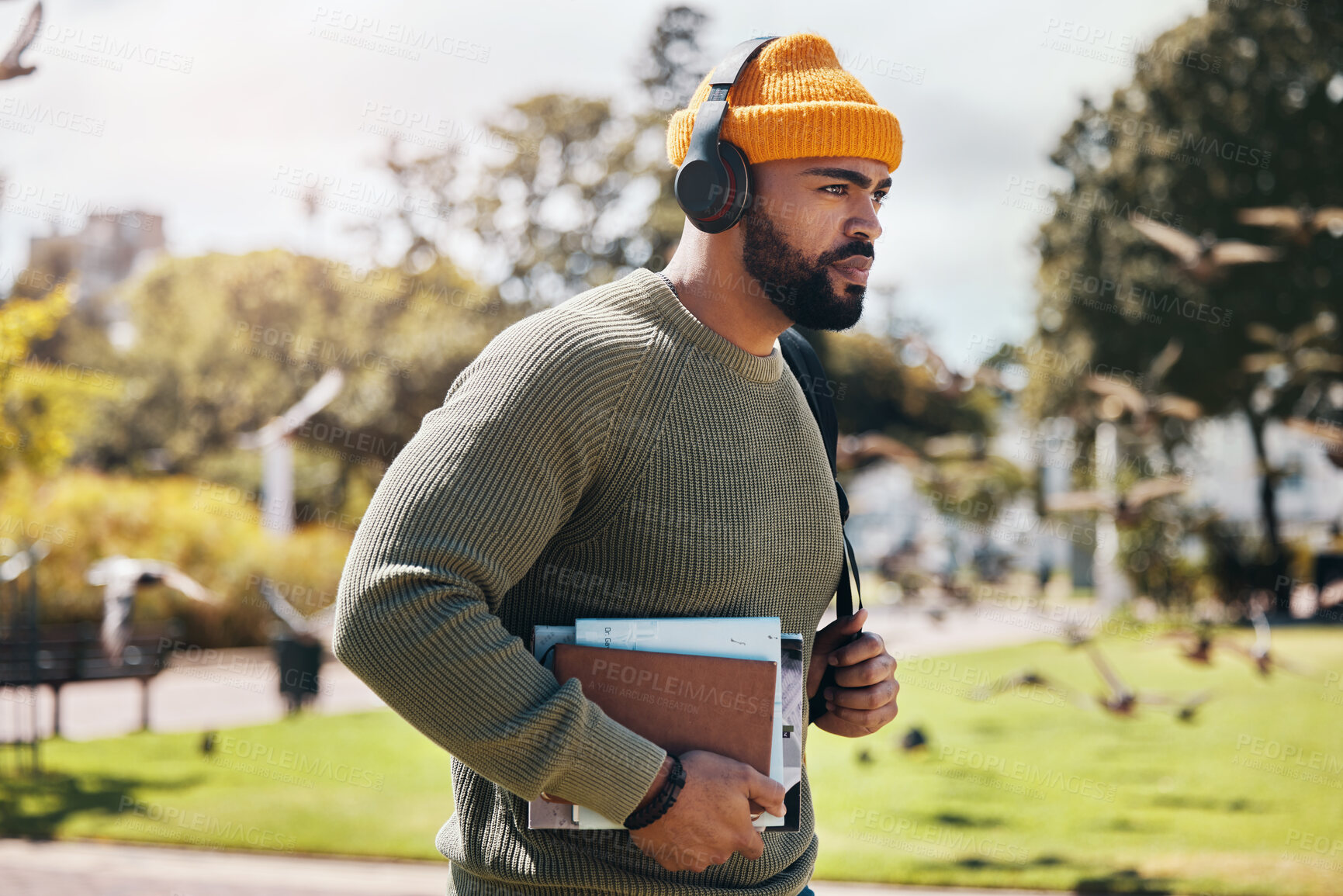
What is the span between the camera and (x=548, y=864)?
1548 millimetres

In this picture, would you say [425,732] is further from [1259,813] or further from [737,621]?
[1259,813]

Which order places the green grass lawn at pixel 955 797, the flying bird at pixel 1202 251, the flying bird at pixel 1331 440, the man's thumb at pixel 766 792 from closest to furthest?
the man's thumb at pixel 766 792 < the flying bird at pixel 1331 440 < the green grass lawn at pixel 955 797 < the flying bird at pixel 1202 251

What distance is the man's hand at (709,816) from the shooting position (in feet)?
4.69

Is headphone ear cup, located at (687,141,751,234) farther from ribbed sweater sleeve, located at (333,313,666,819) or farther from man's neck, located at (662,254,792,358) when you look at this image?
ribbed sweater sleeve, located at (333,313,666,819)

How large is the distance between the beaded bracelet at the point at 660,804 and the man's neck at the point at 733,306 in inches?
28.2

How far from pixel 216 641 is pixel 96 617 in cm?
147

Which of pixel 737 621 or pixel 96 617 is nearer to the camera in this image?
pixel 737 621

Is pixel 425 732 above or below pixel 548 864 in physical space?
above

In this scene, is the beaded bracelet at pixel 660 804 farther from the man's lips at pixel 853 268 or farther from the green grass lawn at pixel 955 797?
the green grass lawn at pixel 955 797

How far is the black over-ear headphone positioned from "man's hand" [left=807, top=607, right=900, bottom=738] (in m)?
0.71

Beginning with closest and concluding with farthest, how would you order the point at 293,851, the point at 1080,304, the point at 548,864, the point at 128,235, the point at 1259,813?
the point at 548,864, the point at 293,851, the point at 1259,813, the point at 1080,304, the point at 128,235

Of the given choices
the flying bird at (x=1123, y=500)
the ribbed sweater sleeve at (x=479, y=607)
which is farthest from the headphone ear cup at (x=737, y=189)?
the flying bird at (x=1123, y=500)

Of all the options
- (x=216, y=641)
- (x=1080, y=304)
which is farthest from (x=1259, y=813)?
(x=1080, y=304)

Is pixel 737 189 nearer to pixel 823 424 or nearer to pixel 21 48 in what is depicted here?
pixel 823 424
